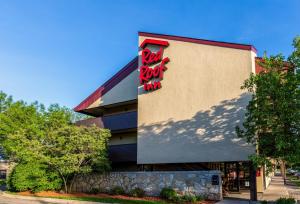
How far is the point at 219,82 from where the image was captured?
22.4 m

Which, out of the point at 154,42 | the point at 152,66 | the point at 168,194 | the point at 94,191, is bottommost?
the point at 94,191

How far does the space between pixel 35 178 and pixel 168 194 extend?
11792 millimetres

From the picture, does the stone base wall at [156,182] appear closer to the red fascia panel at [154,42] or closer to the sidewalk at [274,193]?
the sidewalk at [274,193]

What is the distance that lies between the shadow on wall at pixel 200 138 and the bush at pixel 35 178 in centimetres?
746

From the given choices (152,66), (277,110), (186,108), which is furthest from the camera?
(152,66)

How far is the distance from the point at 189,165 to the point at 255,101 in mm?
9206

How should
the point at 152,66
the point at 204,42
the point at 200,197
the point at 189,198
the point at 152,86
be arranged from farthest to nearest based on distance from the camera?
the point at 152,66 → the point at 152,86 → the point at 204,42 → the point at 200,197 → the point at 189,198

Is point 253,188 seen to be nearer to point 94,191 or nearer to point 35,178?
point 94,191

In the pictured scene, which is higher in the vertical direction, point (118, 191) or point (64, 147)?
point (64, 147)

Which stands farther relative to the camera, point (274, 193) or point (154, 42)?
point (154, 42)

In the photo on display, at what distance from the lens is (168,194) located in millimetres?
20859

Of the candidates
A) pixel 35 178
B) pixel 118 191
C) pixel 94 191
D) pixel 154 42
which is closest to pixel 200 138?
pixel 118 191

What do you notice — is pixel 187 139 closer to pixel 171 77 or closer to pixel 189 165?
pixel 189 165

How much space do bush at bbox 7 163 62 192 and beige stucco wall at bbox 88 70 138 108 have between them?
8.50 m
